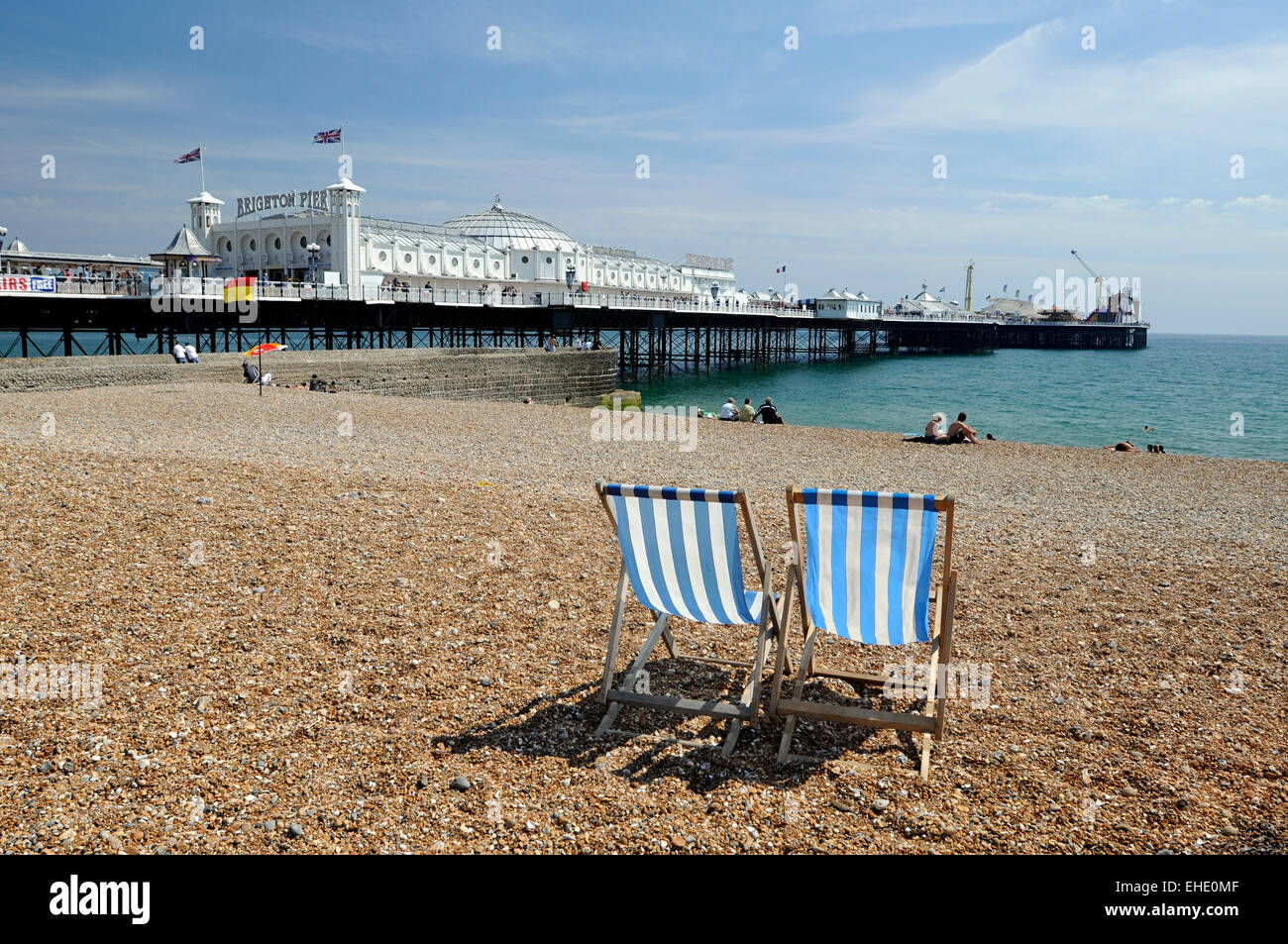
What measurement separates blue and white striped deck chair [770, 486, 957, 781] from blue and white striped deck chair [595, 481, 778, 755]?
6.6 inches

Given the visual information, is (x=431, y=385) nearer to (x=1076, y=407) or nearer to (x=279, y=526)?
(x=279, y=526)

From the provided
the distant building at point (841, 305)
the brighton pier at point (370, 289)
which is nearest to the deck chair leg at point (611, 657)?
the brighton pier at point (370, 289)

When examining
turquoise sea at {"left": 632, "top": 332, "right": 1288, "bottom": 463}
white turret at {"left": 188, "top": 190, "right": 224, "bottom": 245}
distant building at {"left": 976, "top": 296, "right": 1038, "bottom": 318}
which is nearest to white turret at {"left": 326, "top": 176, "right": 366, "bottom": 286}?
white turret at {"left": 188, "top": 190, "right": 224, "bottom": 245}

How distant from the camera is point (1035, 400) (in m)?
43.5

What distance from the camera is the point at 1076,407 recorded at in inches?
1569

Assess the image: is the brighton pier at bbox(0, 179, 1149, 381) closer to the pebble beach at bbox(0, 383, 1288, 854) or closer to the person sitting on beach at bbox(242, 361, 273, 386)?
the person sitting on beach at bbox(242, 361, 273, 386)

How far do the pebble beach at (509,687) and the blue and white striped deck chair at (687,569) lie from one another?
14 cm

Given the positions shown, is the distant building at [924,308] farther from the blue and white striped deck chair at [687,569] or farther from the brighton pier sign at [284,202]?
the blue and white striped deck chair at [687,569]

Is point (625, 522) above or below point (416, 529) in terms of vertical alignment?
A: above

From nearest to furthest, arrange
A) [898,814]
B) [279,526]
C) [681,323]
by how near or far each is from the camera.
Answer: [898,814], [279,526], [681,323]

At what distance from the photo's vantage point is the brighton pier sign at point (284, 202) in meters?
41.3

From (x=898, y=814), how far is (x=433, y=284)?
153 ft

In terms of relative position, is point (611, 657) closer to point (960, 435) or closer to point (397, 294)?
point (960, 435)
